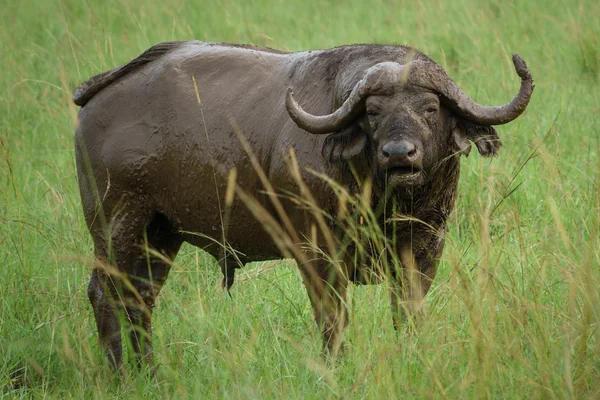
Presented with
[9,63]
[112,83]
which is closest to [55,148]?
[9,63]

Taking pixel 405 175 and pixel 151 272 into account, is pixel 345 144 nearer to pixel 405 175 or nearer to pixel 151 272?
pixel 405 175

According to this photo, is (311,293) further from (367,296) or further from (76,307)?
(76,307)

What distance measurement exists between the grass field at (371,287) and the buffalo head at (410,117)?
0.95 feet

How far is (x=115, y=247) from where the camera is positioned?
5.09m

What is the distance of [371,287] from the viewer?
4.57m

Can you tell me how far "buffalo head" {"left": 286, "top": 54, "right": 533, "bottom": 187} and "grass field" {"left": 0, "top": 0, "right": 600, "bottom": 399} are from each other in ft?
0.95

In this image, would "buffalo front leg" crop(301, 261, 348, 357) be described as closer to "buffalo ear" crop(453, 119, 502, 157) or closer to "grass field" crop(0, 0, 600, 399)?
"grass field" crop(0, 0, 600, 399)

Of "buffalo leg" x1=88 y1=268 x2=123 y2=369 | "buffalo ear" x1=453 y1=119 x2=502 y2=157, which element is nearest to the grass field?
"buffalo leg" x1=88 y1=268 x2=123 y2=369

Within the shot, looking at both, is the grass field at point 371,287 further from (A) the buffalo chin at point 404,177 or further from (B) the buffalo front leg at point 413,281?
(A) the buffalo chin at point 404,177

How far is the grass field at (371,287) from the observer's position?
3.37 meters

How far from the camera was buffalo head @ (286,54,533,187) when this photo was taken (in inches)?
158

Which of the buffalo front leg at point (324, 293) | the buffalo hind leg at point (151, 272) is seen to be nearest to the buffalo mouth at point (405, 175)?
the buffalo front leg at point (324, 293)

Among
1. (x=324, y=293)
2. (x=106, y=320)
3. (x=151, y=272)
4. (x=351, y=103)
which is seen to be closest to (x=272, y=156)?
(x=351, y=103)

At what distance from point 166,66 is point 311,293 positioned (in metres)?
1.60
